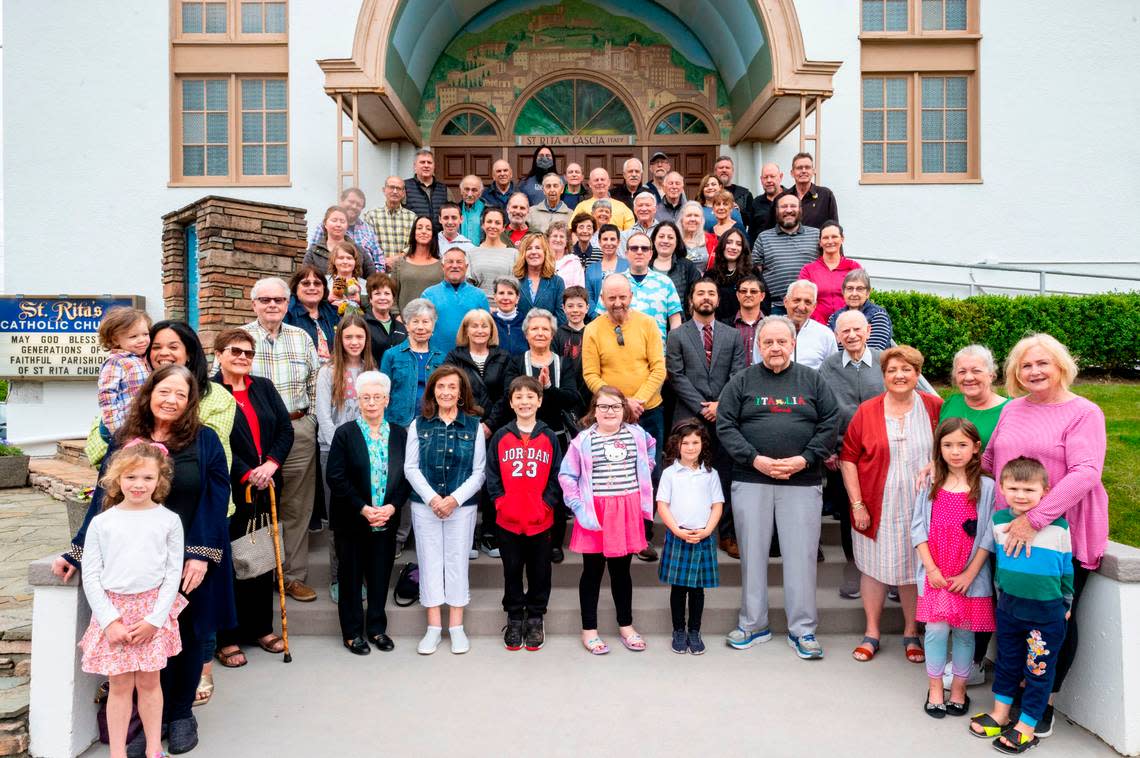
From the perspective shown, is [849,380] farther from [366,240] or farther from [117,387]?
[366,240]

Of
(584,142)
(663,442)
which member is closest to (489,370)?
(663,442)

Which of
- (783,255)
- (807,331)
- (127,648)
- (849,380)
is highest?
(783,255)

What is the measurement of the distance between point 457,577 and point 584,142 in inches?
353

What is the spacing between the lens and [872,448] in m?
4.41

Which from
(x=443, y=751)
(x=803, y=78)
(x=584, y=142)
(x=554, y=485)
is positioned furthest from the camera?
(x=584, y=142)

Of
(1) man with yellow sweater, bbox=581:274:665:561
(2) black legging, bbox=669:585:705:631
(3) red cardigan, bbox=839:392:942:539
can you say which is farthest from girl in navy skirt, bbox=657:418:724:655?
(3) red cardigan, bbox=839:392:942:539

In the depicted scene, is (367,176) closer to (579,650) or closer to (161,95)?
(161,95)

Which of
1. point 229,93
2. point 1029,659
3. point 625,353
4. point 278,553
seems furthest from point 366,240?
point 1029,659

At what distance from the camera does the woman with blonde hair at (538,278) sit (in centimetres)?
621

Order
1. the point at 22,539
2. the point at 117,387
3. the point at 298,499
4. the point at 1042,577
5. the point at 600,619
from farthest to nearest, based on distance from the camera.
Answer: the point at 22,539, the point at 298,499, the point at 600,619, the point at 117,387, the point at 1042,577

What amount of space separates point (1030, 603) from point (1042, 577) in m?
0.14

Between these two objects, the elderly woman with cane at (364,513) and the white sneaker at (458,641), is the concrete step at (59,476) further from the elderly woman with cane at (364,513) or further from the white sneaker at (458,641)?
the white sneaker at (458,641)

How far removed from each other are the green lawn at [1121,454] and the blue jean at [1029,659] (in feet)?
7.54

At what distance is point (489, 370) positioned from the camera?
210 inches
